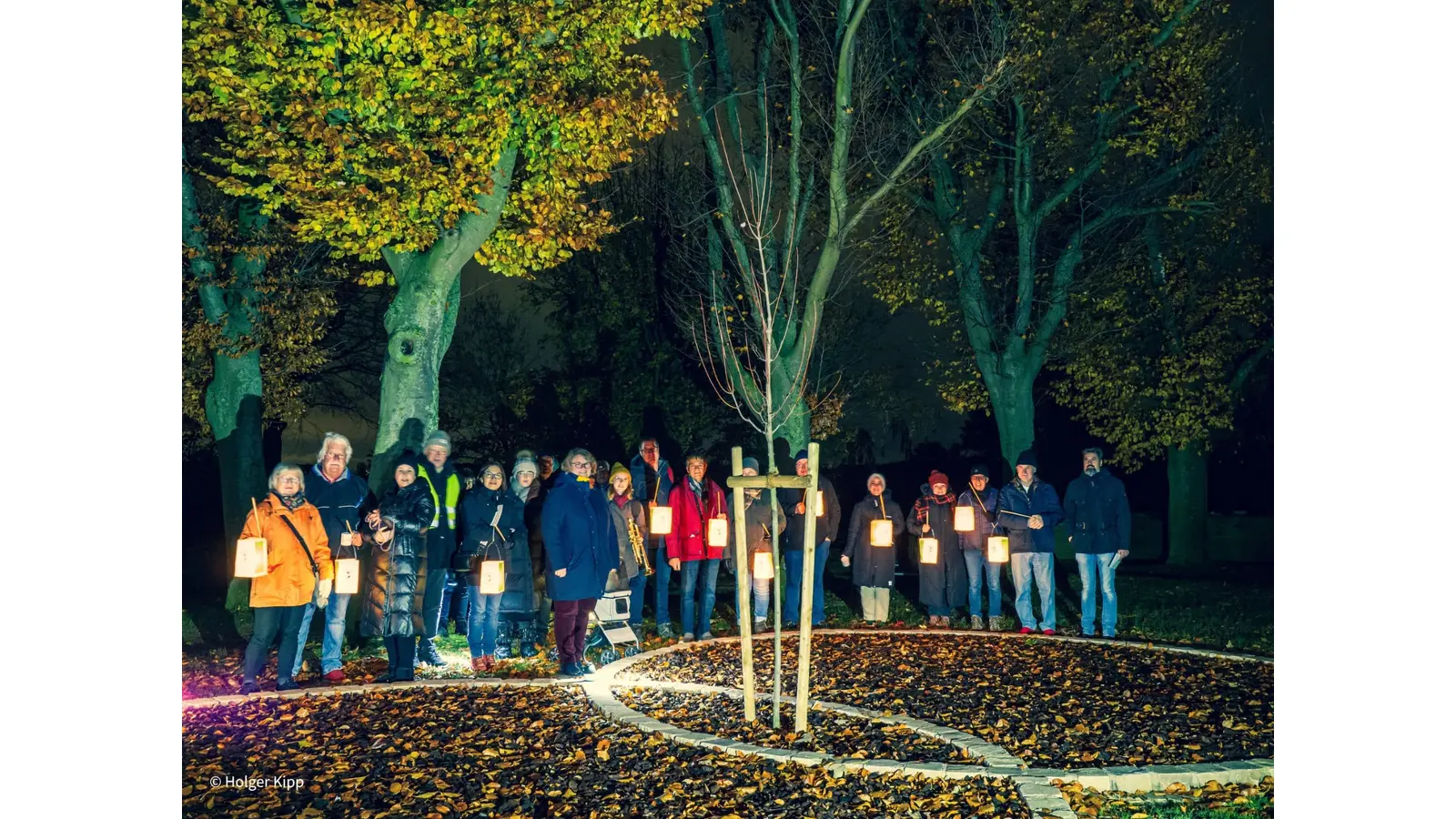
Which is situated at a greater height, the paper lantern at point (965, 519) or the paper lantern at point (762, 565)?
the paper lantern at point (965, 519)

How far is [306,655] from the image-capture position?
38.5ft

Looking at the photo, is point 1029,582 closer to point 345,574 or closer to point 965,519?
point 965,519

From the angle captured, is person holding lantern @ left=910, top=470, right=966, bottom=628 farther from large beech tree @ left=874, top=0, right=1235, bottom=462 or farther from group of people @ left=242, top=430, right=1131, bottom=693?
large beech tree @ left=874, top=0, right=1235, bottom=462

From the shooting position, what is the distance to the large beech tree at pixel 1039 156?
19.1 metres

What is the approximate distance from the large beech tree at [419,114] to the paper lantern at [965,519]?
5.63 metres

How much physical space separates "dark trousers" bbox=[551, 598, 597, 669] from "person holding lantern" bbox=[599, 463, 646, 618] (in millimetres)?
1129

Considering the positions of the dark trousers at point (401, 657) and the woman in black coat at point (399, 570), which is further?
the dark trousers at point (401, 657)

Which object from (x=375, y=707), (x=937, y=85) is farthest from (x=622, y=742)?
(x=937, y=85)

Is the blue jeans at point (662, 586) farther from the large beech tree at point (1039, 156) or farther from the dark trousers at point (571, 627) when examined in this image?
the large beech tree at point (1039, 156)

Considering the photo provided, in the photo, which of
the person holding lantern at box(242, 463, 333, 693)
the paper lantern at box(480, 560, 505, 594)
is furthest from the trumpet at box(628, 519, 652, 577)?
the person holding lantern at box(242, 463, 333, 693)

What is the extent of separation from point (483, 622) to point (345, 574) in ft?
5.27

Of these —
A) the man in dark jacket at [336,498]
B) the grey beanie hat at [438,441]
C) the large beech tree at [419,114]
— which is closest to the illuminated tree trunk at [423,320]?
the large beech tree at [419,114]

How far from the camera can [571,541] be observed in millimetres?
9984

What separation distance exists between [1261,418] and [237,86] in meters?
23.7
